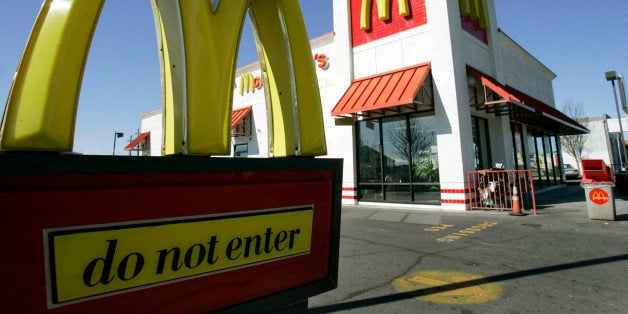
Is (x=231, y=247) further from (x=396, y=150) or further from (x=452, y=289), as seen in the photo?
(x=396, y=150)

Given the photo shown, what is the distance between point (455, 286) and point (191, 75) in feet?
12.4

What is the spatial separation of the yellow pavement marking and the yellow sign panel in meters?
2.55

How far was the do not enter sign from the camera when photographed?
7.47 meters

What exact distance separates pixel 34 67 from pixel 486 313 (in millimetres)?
3808

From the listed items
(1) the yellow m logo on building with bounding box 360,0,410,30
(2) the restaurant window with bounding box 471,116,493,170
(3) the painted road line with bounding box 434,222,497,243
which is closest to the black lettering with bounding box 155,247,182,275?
(3) the painted road line with bounding box 434,222,497,243

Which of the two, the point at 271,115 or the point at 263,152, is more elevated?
the point at 263,152

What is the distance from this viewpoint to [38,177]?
104cm

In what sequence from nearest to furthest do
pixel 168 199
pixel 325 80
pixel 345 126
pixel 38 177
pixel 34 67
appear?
pixel 38 177
pixel 34 67
pixel 168 199
pixel 345 126
pixel 325 80

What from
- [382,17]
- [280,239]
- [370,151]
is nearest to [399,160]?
[370,151]

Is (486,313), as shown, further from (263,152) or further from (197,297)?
(263,152)

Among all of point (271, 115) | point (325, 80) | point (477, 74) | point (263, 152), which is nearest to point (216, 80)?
point (271, 115)

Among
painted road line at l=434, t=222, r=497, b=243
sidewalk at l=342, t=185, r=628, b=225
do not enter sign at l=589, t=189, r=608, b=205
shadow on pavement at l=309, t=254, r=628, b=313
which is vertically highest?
do not enter sign at l=589, t=189, r=608, b=205

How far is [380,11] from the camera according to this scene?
1184 cm

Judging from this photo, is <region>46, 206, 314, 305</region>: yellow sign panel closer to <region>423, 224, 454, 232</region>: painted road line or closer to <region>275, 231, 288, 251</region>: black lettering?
<region>275, 231, 288, 251</region>: black lettering
